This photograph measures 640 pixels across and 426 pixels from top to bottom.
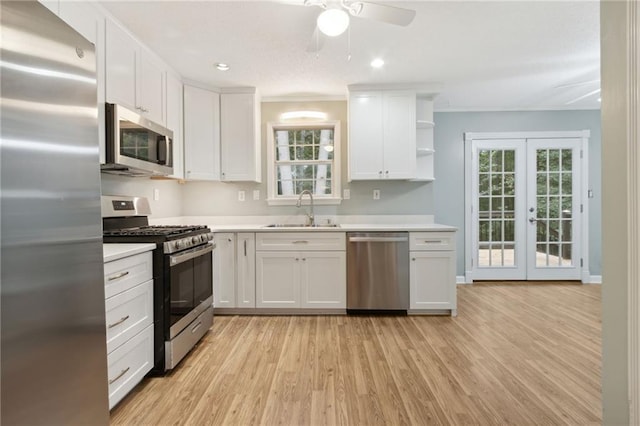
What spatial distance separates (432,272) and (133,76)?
310 cm

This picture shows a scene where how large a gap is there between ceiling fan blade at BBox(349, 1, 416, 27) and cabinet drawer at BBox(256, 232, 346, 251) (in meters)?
1.90

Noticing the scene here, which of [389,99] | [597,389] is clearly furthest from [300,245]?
[597,389]

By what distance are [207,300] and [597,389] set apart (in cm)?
272

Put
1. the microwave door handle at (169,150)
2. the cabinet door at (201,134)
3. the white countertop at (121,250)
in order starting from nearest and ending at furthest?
the white countertop at (121,250) < the microwave door handle at (169,150) < the cabinet door at (201,134)

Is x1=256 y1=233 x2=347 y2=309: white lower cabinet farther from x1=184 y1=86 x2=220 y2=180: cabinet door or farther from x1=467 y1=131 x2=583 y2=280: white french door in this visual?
x1=467 y1=131 x2=583 y2=280: white french door

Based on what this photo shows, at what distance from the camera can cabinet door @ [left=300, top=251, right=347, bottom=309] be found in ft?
10.5

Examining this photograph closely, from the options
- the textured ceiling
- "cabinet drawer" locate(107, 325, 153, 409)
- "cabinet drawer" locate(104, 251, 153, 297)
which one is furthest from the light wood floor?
the textured ceiling

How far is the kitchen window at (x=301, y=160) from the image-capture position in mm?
3871

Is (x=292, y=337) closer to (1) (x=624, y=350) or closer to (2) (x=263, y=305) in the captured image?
(2) (x=263, y=305)

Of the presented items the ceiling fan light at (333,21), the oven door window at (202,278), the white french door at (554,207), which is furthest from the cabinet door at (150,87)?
the white french door at (554,207)

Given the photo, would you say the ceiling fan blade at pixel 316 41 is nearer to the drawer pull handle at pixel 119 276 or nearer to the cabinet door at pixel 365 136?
the cabinet door at pixel 365 136

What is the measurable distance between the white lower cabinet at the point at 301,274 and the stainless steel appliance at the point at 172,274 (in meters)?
0.60

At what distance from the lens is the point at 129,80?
7.73ft

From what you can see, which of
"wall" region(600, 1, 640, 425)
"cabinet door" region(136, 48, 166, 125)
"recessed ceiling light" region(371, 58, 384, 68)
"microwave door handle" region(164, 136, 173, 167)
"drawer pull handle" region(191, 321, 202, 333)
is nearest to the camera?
"wall" region(600, 1, 640, 425)
